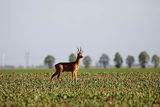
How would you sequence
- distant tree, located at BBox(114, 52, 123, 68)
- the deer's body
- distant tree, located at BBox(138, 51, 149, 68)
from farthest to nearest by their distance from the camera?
distant tree, located at BBox(114, 52, 123, 68) → distant tree, located at BBox(138, 51, 149, 68) → the deer's body

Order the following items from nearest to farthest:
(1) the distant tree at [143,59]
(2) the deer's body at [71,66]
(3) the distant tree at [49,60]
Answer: (2) the deer's body at [71,66], (1) the distant tree at [143,59], (3) the distant tree at [49,60]

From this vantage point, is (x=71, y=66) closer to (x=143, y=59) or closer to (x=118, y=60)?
(x=143, y=59)

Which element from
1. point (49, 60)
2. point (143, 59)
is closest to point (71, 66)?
point (49, 60)

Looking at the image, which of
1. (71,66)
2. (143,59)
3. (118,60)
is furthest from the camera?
(118,60)

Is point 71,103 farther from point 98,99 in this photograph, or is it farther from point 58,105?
point 98,99

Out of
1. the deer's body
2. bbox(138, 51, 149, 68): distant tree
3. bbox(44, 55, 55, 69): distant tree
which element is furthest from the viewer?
bbox(44, 55, 55, 69): distant tree

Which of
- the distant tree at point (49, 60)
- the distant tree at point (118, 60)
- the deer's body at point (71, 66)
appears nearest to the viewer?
the deer's body at point (71, 66)

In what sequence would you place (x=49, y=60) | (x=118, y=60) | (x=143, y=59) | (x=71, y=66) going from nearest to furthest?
(x=71, y=66) → (x=49, y=60) → (x=143, y=59) → (x=118, y=60)

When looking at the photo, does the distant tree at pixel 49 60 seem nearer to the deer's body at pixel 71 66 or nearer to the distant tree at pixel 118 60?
the distant tree at pixel 118 60

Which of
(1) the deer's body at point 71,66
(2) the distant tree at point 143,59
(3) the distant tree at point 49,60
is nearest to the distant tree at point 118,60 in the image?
(2) the distant tree at point 143,59

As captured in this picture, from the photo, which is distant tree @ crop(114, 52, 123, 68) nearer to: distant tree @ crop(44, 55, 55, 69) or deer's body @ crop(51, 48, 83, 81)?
distant tree @ crop(44, 55, 55, 69)

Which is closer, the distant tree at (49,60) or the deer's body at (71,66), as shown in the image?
the deer's body at (71,66)

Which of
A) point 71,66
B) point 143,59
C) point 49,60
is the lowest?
point 71,66

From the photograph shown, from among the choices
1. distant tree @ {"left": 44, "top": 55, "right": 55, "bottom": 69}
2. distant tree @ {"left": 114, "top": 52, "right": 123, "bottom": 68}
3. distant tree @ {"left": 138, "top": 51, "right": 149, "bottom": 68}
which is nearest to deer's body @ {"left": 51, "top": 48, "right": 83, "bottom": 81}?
distant tree @ {"left": 44, "top": 55, "right": 55, "bottom": 69}
